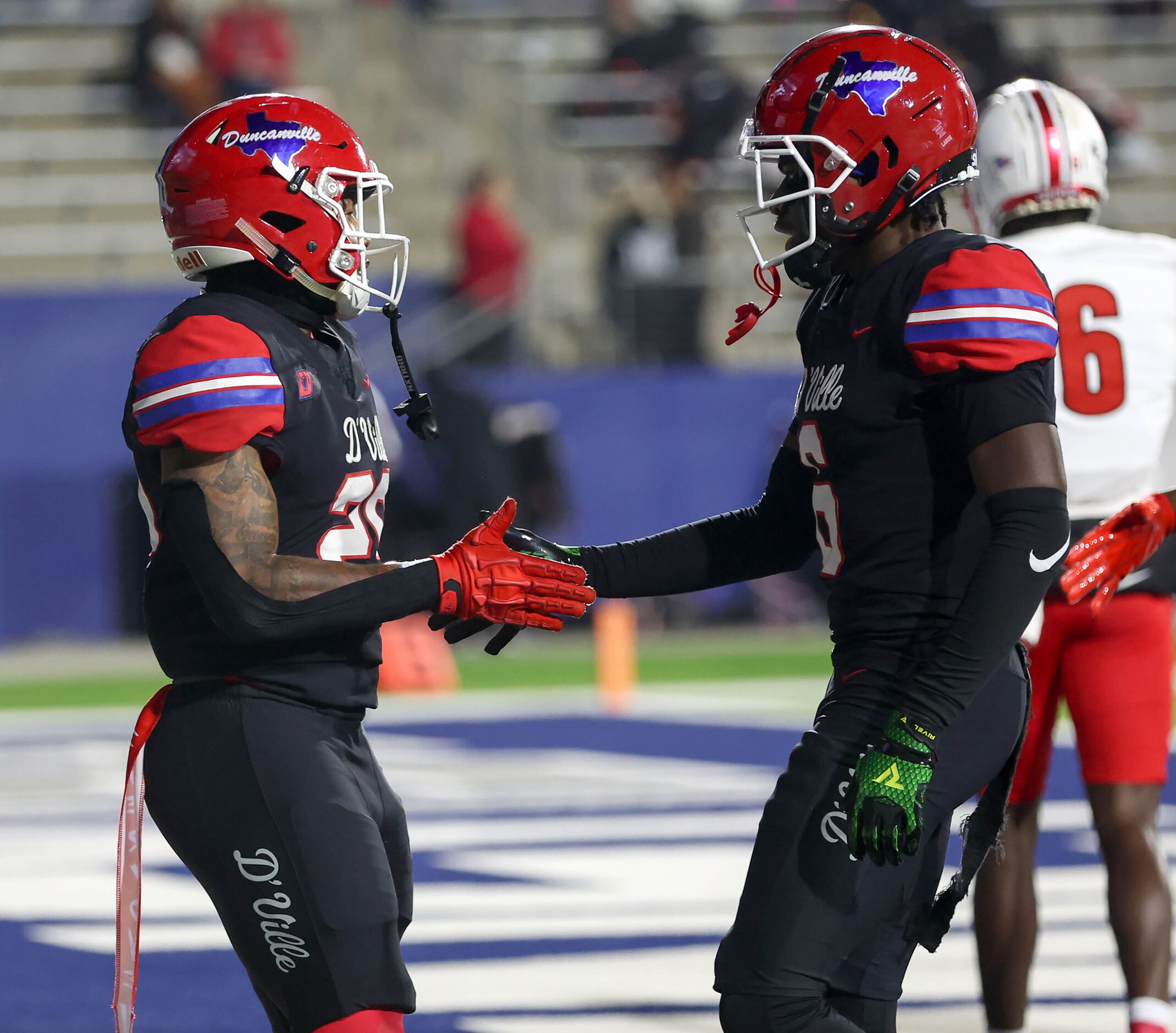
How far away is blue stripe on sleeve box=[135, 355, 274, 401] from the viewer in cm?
321

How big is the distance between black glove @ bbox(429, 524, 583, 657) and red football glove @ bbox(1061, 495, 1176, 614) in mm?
956

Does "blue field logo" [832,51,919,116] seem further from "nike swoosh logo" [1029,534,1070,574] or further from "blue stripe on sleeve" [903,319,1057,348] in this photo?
"nike swoosh logo" [1029,534,1070,574]

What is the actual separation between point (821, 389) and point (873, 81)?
0.51m

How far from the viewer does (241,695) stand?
3.40 m

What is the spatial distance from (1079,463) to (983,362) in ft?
4.67

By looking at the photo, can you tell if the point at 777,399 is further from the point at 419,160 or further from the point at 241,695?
the point at 241,695

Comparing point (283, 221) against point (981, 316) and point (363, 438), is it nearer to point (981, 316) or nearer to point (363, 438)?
point (363, 438)

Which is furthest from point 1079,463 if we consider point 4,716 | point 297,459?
point 4,716

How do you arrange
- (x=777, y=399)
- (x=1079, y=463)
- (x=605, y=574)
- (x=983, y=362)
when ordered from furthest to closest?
(x=777, y=399) < (x=1079, y=463) < (x=605, y=574) < (x=983, y=362)

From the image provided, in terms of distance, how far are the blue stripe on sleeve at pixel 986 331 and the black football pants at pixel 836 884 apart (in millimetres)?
561

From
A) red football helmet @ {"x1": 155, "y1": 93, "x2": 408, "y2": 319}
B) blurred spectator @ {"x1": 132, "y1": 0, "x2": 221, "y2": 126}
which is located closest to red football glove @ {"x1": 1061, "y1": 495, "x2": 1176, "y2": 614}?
red football helmet @ {"x1": 155, "y1": 93, "x2": 408, "y2": 319}

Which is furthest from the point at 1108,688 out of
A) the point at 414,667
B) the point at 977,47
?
the point at 977,47

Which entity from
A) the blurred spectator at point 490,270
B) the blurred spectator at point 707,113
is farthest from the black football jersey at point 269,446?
the blurred spectator at point 707,113

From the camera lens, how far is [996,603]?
3.07 m
